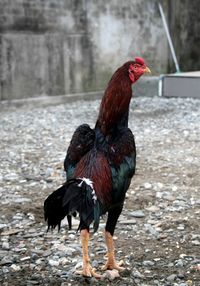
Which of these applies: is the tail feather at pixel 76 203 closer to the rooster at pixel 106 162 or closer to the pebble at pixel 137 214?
the rooster at pixel 106 162

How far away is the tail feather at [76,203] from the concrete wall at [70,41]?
273 inches

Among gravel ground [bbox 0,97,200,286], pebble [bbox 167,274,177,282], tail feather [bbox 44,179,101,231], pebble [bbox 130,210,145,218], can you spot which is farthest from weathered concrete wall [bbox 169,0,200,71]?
tail feather [bbox 44,179,101,231]

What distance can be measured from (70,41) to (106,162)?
8103 millimetres

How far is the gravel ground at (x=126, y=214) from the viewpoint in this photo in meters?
3.11

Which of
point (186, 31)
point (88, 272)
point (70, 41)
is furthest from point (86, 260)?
point (186, 31)

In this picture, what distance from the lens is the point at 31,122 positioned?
8.41m

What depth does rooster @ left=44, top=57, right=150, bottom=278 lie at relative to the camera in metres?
2.76

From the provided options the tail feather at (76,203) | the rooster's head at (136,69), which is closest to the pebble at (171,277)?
the tail feather at (76,203)

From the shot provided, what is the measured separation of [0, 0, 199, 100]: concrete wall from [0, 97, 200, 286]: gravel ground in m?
2.04

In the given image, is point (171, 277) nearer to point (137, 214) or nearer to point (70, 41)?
point (137, 214)

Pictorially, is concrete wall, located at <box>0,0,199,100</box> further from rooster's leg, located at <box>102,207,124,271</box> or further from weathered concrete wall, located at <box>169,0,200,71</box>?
rooster's leg, located at <box>102,207,124,271</box>

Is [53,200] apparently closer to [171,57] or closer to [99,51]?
[99,51]

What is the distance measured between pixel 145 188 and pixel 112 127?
75.9 inches

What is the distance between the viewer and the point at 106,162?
2.91m
